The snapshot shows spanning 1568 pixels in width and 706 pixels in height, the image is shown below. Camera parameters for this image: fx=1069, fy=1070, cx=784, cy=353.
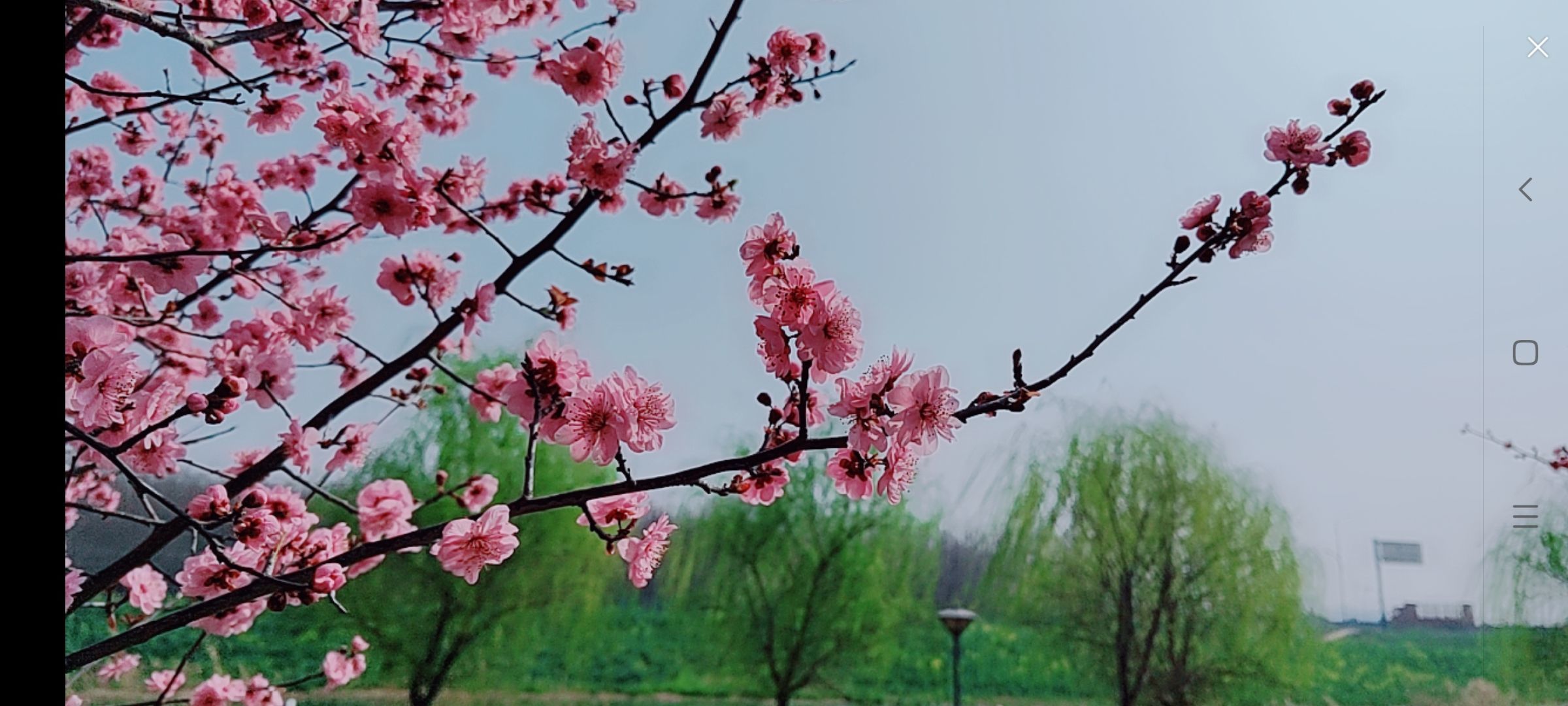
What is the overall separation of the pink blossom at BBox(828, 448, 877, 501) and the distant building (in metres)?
2.19

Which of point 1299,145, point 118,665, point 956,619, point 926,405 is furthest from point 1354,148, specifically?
point 956,619

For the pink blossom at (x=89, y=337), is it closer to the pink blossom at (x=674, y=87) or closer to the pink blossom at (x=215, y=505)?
the pink blossom at (x=215, y=505)

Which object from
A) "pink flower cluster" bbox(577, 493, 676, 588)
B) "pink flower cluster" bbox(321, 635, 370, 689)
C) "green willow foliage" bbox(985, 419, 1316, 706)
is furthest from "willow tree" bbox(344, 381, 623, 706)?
"pink flower cluster" bbox(577, 493, 676, 588)

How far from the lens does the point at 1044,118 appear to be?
6.51ft

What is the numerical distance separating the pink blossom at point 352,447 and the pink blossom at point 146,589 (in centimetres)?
16

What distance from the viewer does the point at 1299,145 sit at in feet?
2.08

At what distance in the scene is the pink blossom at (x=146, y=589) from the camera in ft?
2.87

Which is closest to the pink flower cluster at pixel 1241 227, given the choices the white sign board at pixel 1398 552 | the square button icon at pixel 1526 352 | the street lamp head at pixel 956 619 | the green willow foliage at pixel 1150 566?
the square button icon at pixel 1526 352

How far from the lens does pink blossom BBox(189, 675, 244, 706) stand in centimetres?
94

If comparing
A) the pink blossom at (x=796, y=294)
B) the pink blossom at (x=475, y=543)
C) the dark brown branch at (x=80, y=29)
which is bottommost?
the pink blossom at (x=475, y=543)

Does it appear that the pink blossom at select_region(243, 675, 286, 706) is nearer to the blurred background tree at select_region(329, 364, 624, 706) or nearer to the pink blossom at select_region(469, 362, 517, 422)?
the pink blossom at select_region(469, 362, 517, 422)

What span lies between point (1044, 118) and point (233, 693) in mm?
1596

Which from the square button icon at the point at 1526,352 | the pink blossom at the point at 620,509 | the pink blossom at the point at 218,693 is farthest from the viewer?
the square button icon at the point at 1526,352

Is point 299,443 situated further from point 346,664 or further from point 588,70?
point 346,664
